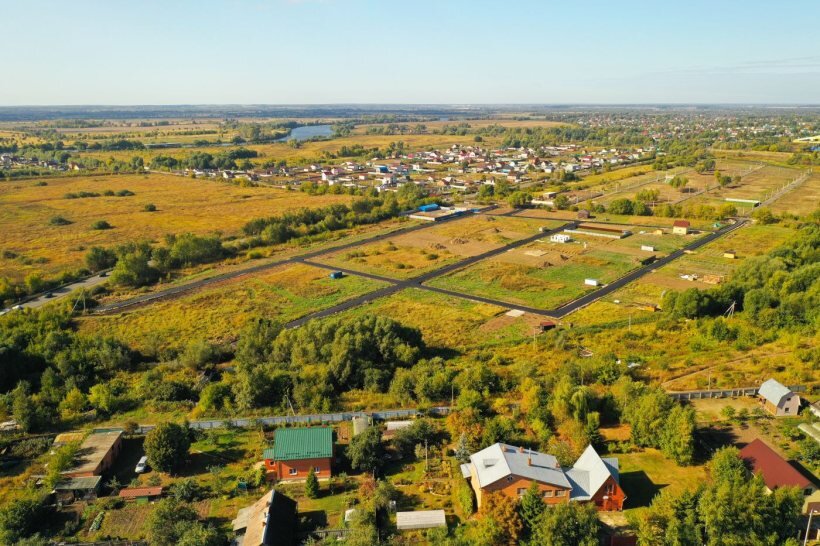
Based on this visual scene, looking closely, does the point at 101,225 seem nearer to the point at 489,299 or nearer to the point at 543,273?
the point at 489,299

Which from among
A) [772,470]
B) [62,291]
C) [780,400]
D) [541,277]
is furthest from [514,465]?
[62,291]

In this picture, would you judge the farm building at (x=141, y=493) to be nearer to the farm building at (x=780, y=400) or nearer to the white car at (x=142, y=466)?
the white car at (x=142, y=466)

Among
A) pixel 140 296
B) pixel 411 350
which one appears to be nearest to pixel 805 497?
pixel 411 350

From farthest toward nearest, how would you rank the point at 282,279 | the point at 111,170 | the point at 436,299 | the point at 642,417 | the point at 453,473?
→ 1. the point at 111,170
2. the point at 282,279
3. the point at 436,299
4. the point at 642,417
5. the point at 453,473

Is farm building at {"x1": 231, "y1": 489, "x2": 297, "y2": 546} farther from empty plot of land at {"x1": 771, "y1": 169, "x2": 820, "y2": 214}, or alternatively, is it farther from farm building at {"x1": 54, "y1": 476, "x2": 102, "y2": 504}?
empty plot of land at {"x1": 771, "y1": 169, "x2": 820, "y2": 214}

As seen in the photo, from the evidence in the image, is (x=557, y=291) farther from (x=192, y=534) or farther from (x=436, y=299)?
(x=192, y=534)

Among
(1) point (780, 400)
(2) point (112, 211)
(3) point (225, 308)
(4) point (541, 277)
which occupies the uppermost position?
(2) point (112, 211)
